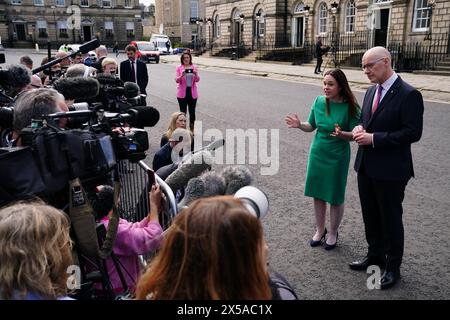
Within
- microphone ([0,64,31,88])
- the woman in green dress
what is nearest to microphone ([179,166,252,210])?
the woman in green dress

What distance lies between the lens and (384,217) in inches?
144

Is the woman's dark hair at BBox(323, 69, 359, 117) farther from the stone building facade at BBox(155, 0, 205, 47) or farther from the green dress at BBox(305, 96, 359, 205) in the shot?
the stone building facade at BBox(155, 0, 205, 47)

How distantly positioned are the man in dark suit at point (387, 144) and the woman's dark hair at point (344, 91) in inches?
13.1

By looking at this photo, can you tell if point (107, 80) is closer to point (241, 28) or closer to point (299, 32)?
point (299, 32)

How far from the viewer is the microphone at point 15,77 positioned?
4.45 meters

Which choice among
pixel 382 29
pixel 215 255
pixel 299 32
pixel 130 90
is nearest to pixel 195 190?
pixel 215 255

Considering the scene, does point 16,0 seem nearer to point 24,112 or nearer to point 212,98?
point 212,98

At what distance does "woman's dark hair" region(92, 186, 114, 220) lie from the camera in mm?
2650

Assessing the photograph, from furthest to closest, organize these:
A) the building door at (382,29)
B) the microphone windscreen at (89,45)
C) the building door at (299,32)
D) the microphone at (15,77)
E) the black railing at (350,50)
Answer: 1. the building door at (299,32)
2. the building door at (382,29)
3. the black railing at (350,50)
4. the microphone at (15,77)
5. the microphone windscreen at (89,45)

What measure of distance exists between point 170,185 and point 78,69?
12.2 ft

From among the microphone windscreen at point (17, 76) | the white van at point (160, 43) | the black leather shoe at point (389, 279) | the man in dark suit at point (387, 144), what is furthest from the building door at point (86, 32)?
the black leather shoe at point (389, 279)

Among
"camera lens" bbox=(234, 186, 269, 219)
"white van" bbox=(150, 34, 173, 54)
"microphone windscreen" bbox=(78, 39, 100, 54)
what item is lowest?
"camera lens" bbox=(234, 186, 269, 219)

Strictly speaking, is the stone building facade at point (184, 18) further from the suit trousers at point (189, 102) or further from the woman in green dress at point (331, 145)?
the woman in green dress at point (331, 145)

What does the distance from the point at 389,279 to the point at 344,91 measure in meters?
1.74
